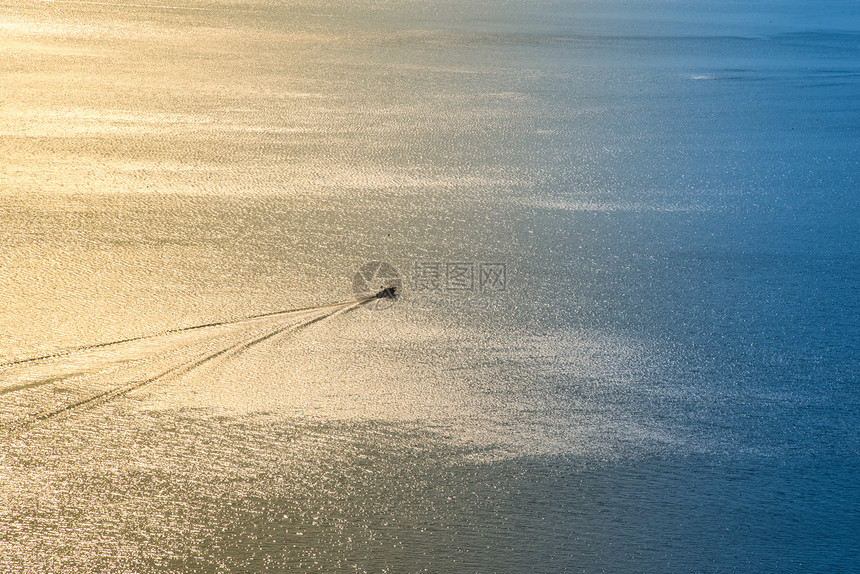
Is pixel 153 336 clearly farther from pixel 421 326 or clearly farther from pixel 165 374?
pixel 421 326

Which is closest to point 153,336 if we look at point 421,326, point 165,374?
point 165,374

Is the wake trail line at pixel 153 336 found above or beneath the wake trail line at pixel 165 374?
above

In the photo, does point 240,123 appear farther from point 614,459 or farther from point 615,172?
point 614,459

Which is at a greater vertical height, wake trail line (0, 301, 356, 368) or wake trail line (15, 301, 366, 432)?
wake trail line (0, 301, 356, 368)

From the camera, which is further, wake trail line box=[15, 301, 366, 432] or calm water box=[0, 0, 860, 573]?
wake trail line box=[15, 301, 366, 432]

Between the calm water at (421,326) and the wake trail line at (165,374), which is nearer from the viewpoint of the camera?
the calm water at (421,326)

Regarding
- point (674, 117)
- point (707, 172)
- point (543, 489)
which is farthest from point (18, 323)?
point (674, 117)

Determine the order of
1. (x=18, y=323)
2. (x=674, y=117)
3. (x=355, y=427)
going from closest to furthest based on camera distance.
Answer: (x=355, y=427) → (x=18, y=323) → (x=674, y=117)
